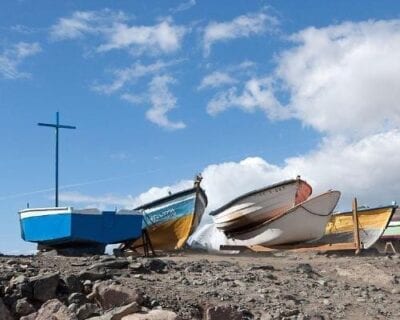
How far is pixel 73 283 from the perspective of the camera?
831 cm

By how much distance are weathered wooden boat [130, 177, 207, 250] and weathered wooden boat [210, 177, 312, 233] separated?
1265mm

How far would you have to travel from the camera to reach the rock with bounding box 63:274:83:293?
827cm

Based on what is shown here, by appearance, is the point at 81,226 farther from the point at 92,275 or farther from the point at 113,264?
the point at 92,275

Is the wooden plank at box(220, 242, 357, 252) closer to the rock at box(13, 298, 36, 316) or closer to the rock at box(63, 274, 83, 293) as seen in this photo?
the rock at box(63, 274, 83, 293)

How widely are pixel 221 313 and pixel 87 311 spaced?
171cm

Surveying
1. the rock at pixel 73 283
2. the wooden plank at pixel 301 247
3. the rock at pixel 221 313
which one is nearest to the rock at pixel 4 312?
the rock at pixel 73 283

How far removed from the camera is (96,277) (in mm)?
8578

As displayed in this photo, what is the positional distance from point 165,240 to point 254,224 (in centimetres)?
294

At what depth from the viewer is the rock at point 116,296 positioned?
7.83m

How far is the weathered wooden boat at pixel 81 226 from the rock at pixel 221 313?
7.48m

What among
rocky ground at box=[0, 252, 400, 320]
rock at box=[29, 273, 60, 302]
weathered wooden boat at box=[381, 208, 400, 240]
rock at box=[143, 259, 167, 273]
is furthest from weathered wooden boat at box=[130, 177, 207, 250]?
weathered wooden boat at box=[381, 208, 400, 240]

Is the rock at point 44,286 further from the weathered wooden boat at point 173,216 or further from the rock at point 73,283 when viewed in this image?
the weathered wooden boat at point 173,216

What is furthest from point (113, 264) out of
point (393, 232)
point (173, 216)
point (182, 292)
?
point (393, 232)

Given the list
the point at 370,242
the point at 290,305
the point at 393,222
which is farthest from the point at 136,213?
the point at 393,222
